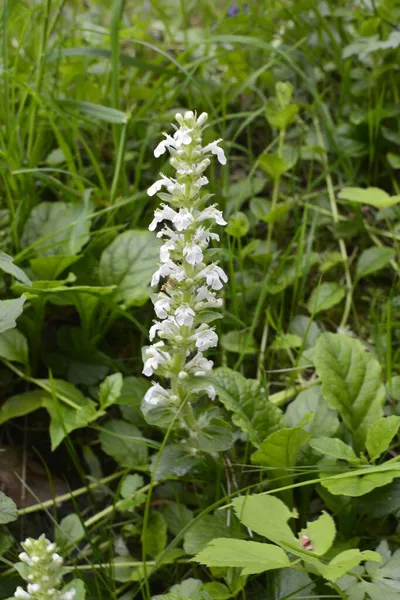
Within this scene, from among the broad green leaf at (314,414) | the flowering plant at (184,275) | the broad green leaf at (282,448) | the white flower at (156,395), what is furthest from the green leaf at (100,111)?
the broad green leaf at (282,448)

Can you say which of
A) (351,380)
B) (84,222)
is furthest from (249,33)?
(351,380)

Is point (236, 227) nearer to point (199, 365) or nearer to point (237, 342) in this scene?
point (237, 342)

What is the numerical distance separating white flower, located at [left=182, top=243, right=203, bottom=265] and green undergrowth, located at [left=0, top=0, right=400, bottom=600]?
8cm

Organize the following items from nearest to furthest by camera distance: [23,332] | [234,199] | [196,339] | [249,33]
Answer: [196,339]
[23,332]
[234,199]
[249,33]

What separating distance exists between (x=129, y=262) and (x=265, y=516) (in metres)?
1.14

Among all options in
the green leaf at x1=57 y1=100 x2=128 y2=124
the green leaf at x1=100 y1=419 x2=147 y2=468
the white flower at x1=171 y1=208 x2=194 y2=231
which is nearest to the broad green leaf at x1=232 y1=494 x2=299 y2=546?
the green leaf at x1=100 y1=419 x2=147 y2=468

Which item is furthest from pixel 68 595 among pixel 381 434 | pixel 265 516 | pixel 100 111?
pixel 100 111

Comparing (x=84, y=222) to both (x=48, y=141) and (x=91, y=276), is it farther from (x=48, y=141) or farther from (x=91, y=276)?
(x=48, y=141)

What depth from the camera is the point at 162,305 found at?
1.75 metres

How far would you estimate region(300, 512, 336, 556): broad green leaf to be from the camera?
1.58 meters

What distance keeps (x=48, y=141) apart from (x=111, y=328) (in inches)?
38.2

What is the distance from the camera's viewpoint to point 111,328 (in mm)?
2598

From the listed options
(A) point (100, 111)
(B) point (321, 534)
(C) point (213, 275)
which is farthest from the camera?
(A) point (100, 111)

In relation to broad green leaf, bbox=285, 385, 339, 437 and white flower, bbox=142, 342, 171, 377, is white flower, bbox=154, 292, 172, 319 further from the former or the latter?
broad green leaf, bbox=285, 385, 339, 437
